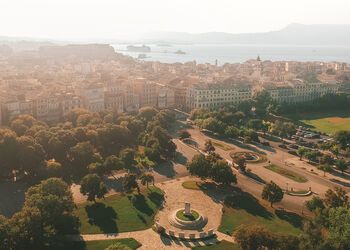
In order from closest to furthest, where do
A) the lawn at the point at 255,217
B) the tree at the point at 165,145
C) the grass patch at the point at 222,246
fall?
the grass patch at the point at 222,246 < the lawn at the point at 255,217 < the tree at the point at 165,145

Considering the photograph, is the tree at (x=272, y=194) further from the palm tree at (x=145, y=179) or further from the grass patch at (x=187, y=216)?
the palm tree at (x=145, y=179)

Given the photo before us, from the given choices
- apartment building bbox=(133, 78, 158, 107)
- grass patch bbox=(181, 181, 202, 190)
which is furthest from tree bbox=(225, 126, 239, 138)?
apartment building bbox=(133, 78, 158, 107)

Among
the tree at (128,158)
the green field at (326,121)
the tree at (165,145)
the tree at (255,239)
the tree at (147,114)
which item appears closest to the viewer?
the tree at (255,239)

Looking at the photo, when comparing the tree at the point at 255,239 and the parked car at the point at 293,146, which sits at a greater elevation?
the tree at the point at 255,239

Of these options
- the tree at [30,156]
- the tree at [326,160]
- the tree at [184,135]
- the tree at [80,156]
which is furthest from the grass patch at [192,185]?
the tree at [184,135]

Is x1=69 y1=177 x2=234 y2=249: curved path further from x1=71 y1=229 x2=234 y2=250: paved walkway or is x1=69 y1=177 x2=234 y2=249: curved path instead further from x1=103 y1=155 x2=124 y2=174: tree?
x1=103 y1=155 x2=124 y2=174: tree
